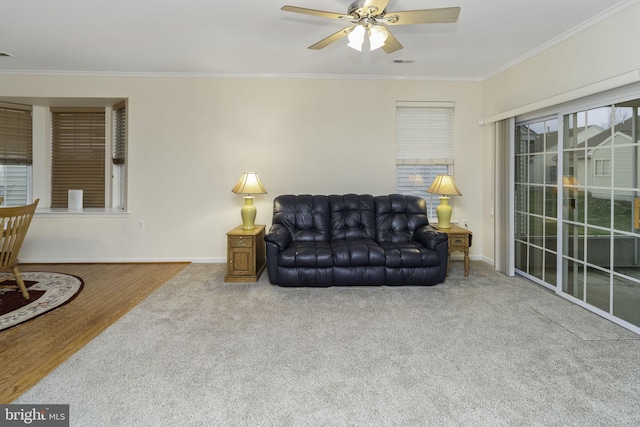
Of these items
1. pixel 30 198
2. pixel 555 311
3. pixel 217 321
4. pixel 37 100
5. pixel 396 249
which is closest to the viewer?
pixel 217 321

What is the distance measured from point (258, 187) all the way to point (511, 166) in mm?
3270

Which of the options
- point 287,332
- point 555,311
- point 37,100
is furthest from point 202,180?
point 555,311

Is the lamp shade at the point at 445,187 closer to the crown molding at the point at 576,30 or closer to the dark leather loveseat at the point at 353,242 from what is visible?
the dark leather loveseat at the point at 353,242

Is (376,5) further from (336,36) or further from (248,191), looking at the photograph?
(248,191)

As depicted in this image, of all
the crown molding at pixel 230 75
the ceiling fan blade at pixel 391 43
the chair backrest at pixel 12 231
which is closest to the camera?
the ceiling fan blade at pixel 391 43

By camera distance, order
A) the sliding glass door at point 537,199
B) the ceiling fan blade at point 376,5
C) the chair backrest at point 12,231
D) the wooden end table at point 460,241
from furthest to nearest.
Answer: the wooden end table at point 460,241
the sliding glass door at point 537,199
the chair backrest at point 12,231
the ceiling fan blade at point 376,5

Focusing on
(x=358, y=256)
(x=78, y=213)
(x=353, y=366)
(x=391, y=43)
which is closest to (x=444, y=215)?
(x=358, y=256)

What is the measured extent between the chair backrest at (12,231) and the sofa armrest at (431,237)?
13.8 feet

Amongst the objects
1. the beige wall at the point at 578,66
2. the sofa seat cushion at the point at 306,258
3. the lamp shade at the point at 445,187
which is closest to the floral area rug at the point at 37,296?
the sofa seat cushion at the point at 306,258

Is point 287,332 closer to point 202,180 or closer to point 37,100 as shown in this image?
point 202,180

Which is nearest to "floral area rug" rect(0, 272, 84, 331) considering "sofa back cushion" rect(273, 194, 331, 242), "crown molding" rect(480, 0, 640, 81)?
"sofa back cushion" rect(273, 194, 331, 242)

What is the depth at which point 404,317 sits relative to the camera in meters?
2.92

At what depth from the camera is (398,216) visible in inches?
174

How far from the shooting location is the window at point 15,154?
4.91 meters
